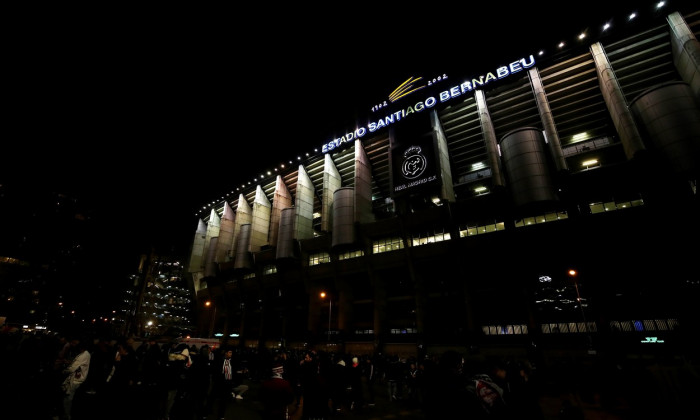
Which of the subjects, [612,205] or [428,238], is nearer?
[612,205]

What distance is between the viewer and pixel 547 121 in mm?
29844

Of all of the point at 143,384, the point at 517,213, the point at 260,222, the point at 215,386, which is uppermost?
the point at 260,222

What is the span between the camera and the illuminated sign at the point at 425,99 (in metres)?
33.3

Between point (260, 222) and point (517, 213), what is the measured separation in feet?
126

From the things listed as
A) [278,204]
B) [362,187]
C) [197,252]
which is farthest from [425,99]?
[197,252]

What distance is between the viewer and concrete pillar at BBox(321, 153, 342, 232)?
4142 centimetres

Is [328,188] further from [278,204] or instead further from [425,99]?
[425,99]

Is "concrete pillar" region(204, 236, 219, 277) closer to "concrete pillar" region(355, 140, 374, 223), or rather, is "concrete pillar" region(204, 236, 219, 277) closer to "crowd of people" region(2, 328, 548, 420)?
"concrete pillar" region(355, 140, 374, 223)

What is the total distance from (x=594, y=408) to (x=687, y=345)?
19.5 m

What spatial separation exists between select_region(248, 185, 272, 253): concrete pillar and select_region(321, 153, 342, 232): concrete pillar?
13.6 metres

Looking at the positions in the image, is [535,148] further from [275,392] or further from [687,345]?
[275,392]

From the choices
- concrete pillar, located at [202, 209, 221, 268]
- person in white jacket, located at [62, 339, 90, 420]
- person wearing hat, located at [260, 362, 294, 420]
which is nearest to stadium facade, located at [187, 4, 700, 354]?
concrete pillar, located at [202, 209, 221, 268]

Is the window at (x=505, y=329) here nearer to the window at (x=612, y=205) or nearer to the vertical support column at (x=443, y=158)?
the window at (x=612, y=205)

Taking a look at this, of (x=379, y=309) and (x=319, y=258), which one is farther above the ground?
(x=319, y=258)
